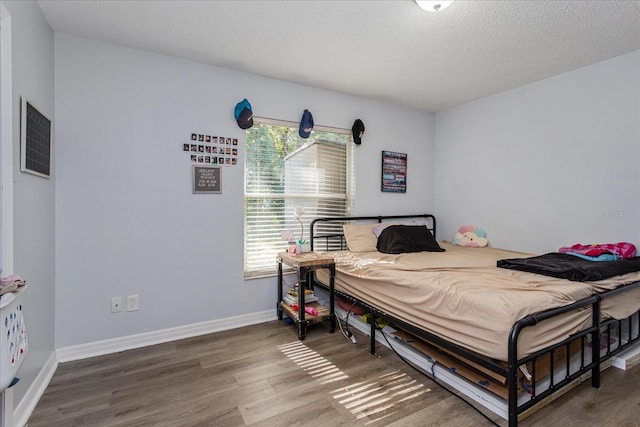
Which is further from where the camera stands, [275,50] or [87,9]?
[275,50]

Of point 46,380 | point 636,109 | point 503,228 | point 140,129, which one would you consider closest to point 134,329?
point 46,380

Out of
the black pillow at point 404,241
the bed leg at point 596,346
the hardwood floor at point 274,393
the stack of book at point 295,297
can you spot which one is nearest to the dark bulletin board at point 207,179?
the stack of book at point 295,297

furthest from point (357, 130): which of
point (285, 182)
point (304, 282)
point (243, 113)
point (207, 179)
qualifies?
point (304, 282)

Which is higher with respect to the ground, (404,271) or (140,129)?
(140,129)

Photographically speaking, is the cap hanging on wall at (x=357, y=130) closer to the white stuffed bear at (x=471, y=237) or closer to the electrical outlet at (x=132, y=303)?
the white stuffed bear at (x=471, y=237)

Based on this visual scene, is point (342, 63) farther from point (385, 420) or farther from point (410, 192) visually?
point (385, 420)

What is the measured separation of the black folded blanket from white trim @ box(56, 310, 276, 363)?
222 centimetres

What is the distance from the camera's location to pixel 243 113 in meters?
2.77

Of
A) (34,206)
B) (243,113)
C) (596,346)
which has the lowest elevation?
(596,346)

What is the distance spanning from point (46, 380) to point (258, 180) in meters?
2.10

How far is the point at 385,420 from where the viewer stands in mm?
1609

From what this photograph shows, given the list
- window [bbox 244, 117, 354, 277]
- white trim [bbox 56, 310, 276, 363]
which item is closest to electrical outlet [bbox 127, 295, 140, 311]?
white trim [bbox 56, 310, 276, 363]

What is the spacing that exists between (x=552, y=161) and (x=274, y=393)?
3.20m

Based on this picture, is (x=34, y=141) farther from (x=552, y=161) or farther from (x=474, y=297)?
(x=552, y=161)
